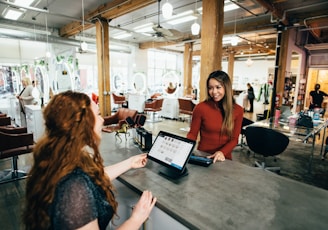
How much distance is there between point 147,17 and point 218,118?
568cm

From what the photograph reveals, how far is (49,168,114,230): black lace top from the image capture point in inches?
29.2

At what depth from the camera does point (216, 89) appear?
74.5 inches

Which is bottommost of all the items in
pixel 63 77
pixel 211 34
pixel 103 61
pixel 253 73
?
pixel 63 77

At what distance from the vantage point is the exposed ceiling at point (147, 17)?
4949 millimetres

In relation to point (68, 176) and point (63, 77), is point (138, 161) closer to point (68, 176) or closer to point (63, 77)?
point (68, 176)

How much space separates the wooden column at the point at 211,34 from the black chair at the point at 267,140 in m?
1.21

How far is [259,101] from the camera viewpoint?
15.7m

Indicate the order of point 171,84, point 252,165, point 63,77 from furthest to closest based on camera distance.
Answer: point 171,84 → point 63,77 → point 252,165

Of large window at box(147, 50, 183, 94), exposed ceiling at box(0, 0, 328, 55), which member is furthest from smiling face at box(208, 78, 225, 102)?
large window at box(147, 50, 183, 94)

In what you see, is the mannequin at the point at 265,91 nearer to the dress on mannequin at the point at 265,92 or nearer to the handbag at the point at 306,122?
the dress on mannequin at the point at 265,92

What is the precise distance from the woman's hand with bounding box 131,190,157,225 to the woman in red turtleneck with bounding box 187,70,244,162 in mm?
960

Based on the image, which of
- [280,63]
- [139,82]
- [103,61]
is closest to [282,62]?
[280,63]

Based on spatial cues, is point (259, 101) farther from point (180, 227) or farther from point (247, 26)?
point (180, 227)

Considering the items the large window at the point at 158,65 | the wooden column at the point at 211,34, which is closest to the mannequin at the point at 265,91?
the large window at the point at 158,65
